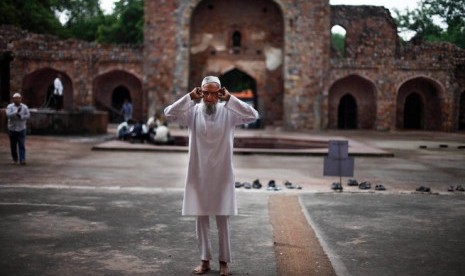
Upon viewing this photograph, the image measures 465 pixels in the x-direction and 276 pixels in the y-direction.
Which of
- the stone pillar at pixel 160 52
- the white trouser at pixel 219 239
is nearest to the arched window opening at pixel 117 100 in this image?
the stone pillar at pixel 160 52

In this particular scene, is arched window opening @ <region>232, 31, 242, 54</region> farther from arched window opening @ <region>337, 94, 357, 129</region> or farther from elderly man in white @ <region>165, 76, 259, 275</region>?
elderly man in white @ <region>165, 76, 259, 275</region>

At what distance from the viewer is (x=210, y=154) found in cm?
373

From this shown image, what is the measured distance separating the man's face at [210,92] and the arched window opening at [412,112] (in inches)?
1029

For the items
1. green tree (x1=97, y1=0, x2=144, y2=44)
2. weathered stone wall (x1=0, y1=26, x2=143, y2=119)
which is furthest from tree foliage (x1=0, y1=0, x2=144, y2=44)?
weathered stone wall (x1=0, y1=26, x2=143, y2=119)

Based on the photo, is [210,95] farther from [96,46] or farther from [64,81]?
[64,81]

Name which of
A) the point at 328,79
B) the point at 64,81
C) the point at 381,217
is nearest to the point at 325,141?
the point at 328,79

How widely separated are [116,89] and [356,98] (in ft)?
40.8

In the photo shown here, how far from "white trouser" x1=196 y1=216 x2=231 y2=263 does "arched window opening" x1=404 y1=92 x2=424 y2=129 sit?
2626 centimetres

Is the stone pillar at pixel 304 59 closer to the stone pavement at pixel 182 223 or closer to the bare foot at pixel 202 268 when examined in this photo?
the stone pavement at pixel 182 223

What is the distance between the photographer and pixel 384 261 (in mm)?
3758

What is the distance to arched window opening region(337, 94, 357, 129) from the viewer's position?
2747cm

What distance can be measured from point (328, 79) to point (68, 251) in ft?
73.5

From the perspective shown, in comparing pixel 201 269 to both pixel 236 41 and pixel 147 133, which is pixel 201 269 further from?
pixel 236 41

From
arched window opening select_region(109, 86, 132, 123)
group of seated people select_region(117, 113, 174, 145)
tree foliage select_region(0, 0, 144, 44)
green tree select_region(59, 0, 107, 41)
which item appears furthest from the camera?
green tree select_region(59, 0, 107, 41)
